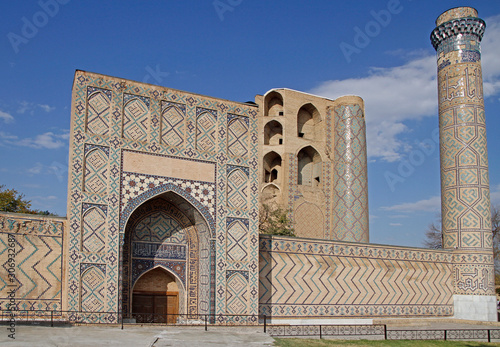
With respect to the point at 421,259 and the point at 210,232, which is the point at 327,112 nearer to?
the point at 421,259

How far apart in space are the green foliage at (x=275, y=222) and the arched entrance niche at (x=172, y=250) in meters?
6.68

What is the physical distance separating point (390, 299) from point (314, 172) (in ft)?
24.4

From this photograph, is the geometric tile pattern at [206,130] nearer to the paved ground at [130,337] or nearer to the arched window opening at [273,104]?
the paved ground at [130,337]

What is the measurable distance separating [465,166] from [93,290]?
1077 cm

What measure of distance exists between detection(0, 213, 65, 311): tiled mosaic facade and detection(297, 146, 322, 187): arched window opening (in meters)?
12.0

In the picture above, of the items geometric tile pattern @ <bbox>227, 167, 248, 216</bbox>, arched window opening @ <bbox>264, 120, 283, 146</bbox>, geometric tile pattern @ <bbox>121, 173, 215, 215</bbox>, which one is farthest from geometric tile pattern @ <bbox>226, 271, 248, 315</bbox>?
arched window opening @ <bbox>264, 120, 283, 146</bbox>

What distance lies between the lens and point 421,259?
1460 centimetres

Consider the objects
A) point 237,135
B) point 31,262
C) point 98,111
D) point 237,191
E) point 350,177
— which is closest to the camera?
point 31,262

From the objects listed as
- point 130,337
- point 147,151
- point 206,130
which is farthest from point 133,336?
point 206,130

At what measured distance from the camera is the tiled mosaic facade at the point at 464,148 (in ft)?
48.5

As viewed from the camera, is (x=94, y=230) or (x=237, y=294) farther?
(x=237, y=294)

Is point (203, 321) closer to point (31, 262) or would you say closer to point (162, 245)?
point (162, 245)

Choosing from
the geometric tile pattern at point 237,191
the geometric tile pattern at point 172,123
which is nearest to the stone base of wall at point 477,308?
the geometric tile pattern at point 237,191

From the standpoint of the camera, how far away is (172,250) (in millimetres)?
11000
